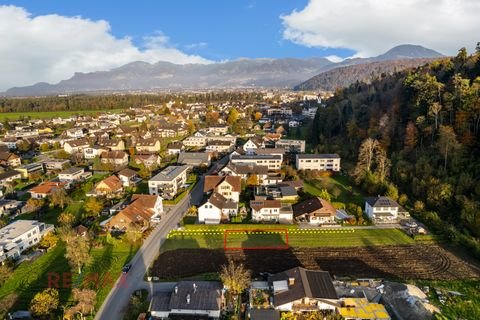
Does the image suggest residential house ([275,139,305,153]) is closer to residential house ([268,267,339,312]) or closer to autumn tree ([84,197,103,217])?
autumn tree ([84,197,103,217])

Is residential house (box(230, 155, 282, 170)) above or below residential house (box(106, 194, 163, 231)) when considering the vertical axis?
above

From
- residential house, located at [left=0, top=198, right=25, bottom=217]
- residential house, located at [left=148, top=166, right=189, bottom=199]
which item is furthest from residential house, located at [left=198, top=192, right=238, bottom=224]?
residential house, located at [left=0, top=198, right=25, bottom=217]

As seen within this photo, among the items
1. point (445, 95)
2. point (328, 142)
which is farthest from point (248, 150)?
point (445, 95)

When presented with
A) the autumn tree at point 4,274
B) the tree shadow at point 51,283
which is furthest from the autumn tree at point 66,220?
the autumn tree at point 4,274

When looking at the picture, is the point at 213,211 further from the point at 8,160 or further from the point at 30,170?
the point at 8,160

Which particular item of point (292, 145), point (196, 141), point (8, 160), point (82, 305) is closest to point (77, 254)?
point (82, 305)

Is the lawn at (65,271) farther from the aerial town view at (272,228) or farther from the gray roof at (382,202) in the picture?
the gray roof at (382,202)
